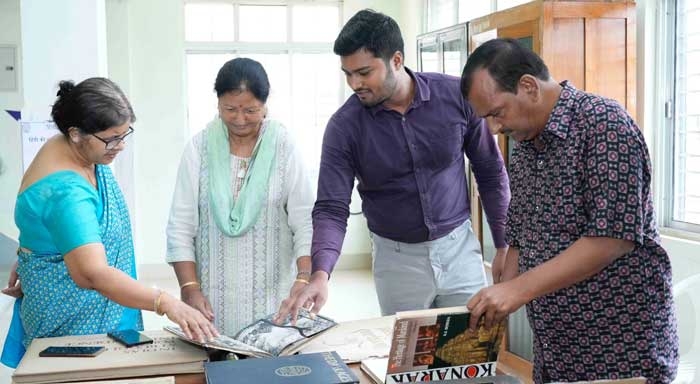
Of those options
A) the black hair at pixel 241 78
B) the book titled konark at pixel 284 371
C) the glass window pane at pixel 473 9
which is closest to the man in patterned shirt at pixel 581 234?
the book titled konark at pixel 284 371

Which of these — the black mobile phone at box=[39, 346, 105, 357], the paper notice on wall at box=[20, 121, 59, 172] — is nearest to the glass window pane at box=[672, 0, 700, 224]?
the black mobile phone at box=[39, 346, 105, 357]

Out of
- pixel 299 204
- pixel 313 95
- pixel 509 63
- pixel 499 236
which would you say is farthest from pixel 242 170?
pixel 313 95

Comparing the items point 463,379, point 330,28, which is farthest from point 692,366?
point 330,28

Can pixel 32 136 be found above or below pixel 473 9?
below

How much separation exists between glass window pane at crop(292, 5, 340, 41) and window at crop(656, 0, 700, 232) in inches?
157

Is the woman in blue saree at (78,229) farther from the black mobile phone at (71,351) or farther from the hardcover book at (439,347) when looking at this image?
the hardcover book at (439,347)

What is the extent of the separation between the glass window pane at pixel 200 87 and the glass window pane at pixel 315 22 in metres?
0.65

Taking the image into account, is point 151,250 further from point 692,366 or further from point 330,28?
point 692,366

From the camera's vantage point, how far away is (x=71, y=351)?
5.15 feet

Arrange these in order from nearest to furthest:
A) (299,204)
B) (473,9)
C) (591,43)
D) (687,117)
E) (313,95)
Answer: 1. (299,204)
2. (687,117)
3. (591,43)
4. (473,9)
5. (313,95)

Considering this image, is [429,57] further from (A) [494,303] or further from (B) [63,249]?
(A) [494,303]

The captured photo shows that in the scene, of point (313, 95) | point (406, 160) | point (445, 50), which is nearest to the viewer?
point (406, 160)

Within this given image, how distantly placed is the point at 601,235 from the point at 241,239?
1.06 m

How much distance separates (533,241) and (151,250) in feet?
17.7
